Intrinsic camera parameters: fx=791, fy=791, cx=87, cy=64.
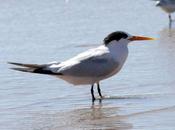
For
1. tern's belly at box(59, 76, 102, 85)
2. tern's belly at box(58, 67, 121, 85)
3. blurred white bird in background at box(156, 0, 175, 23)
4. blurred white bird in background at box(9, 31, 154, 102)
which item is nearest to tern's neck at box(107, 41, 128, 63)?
blurred white bird in background at box(9, 31, 154, 102)

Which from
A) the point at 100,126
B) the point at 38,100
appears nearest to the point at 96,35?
the point at 38,100

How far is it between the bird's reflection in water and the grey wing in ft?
1.35

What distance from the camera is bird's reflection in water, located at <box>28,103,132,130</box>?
627 centimetres

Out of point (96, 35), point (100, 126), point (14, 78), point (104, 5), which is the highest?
point (104, 5)

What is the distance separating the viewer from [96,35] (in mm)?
10953

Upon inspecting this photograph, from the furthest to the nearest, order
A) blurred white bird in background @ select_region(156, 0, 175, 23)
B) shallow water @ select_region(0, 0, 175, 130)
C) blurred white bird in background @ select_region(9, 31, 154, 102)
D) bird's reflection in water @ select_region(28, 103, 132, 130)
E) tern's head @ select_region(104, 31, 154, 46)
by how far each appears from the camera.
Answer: blurred white bird in background @ select_region(156, 0, 175, 23) < tern's head @ select_region(104, 31, 154, 46) < blurred white bird in background @ select_region(9, 31, 154, 102) < shallow water @ select_region(0, 0, 175, 130) < bird's reflection in water @ select_region(28, 103, 132, 130)

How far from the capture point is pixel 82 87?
26.3 ft

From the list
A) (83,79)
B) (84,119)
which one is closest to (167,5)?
(83,79)

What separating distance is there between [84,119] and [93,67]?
0.94 meters

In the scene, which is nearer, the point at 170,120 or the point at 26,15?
the point at 170,120

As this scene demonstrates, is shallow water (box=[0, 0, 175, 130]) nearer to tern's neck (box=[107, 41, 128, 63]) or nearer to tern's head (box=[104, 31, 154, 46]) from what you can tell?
tern's neck (box=[107, 41, 128, 63])

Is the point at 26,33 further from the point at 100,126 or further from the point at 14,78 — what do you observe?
the point at 100,126

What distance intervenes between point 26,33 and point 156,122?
5.43 m

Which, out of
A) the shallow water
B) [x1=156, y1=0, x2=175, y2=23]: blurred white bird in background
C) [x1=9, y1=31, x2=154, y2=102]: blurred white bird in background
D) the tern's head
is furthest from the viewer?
[x1=156, y1=0, x2=175, y2=23]: blurred white bird in background
